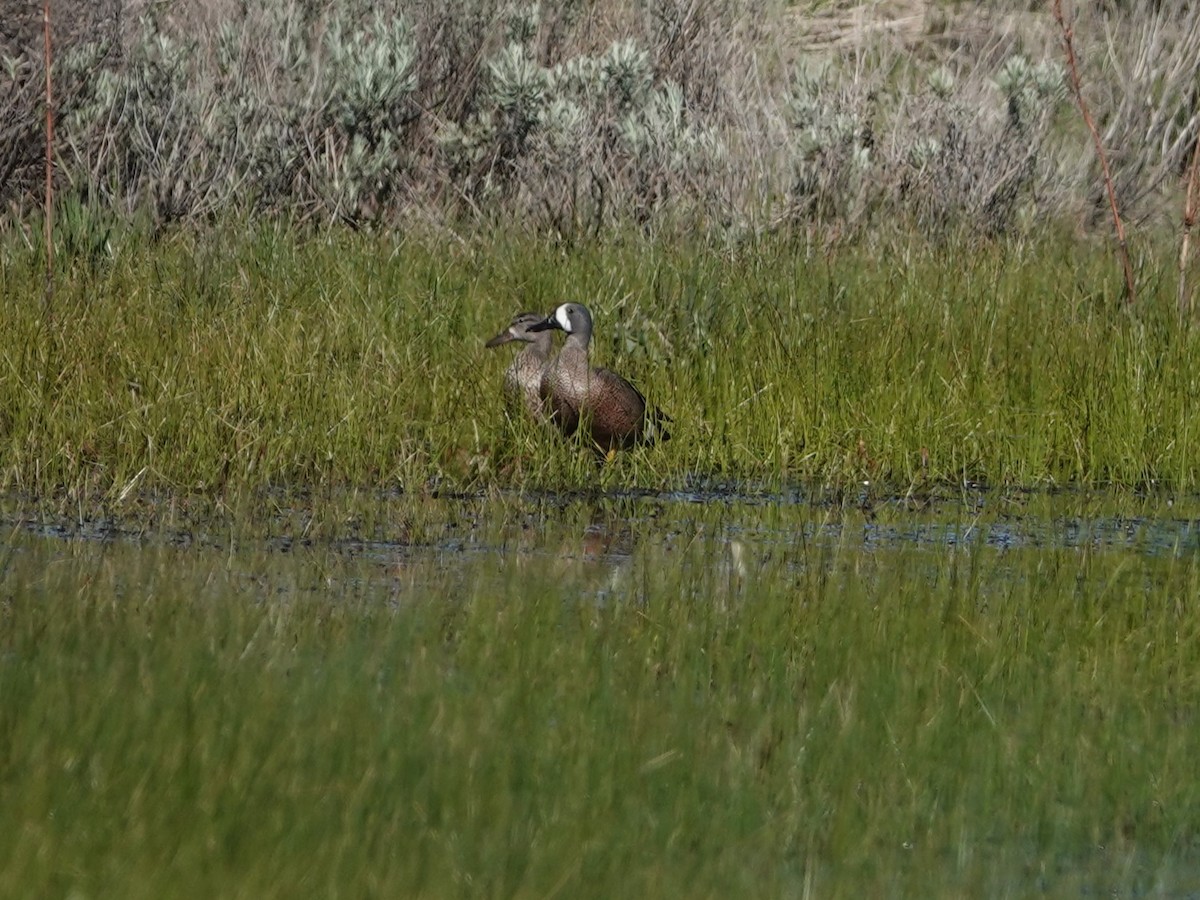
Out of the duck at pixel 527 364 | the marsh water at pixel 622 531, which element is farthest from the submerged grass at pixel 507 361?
the marsh water at pixel 622 531

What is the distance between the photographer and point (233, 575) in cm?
588

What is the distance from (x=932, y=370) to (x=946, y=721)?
174 inches

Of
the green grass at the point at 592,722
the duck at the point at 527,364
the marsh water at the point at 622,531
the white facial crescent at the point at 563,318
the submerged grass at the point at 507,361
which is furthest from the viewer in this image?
the white facial crescent at the point at 563,318

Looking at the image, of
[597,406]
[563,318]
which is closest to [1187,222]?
[563,318]

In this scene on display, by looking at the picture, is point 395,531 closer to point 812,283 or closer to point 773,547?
point 773,547

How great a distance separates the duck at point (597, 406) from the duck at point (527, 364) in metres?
0.08

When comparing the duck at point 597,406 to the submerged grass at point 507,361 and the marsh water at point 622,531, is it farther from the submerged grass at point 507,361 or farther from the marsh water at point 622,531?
the marsh water at point 622,531

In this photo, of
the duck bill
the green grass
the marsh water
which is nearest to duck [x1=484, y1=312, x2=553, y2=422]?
the duck bill

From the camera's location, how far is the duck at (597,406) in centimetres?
817

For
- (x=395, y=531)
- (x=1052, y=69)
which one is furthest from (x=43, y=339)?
(x=1052, y=69)

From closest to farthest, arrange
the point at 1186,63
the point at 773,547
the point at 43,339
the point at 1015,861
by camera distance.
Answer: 1. the point at 1015,861
2. the point at 773,547
3. the point at 43,339
4. the point at 1186,63

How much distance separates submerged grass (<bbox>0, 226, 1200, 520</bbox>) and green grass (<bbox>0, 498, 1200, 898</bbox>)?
4.06 ft

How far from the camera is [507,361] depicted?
9.48m

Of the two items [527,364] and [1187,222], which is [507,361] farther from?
[1187,222]
